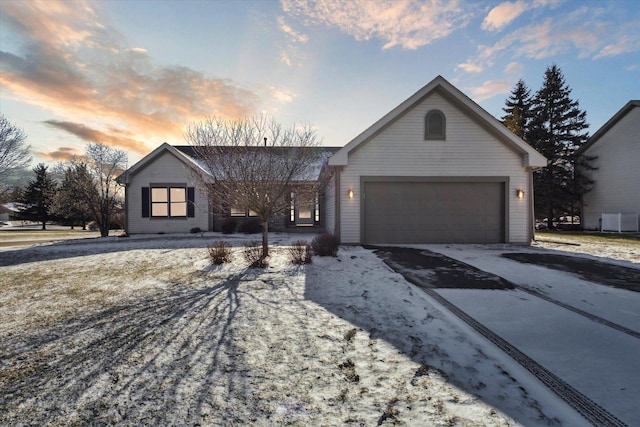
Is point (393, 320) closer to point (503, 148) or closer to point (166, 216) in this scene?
point (503, 148)

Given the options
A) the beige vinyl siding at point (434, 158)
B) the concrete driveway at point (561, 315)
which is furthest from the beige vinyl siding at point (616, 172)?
the concrete driveway at point (561, 315)

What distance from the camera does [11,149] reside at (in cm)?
1852

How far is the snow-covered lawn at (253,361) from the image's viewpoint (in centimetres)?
208

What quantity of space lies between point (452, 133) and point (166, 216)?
52.3 ft

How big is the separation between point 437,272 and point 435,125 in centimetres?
705

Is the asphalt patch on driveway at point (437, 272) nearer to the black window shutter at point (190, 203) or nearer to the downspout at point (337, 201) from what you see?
the downspout at point (337, 201)

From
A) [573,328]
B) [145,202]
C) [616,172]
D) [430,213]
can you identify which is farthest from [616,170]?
[145,202]

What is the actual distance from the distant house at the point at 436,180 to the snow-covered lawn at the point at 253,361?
624cm

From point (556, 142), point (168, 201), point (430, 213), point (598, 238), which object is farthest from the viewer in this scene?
point (556, 142)

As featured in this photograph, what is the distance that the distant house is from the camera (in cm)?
1110

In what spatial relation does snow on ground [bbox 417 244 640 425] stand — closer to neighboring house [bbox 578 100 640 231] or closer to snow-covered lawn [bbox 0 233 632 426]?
snow-covered lawn [bbox 0 233 632 426]

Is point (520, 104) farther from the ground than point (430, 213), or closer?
farther from the ground

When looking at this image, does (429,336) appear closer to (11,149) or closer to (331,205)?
(331,205)

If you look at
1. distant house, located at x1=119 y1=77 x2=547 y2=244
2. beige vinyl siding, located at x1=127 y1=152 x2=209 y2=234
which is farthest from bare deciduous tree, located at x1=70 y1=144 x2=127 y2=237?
distant house, located at x1=119 y1=77 x2=547 y2=244
